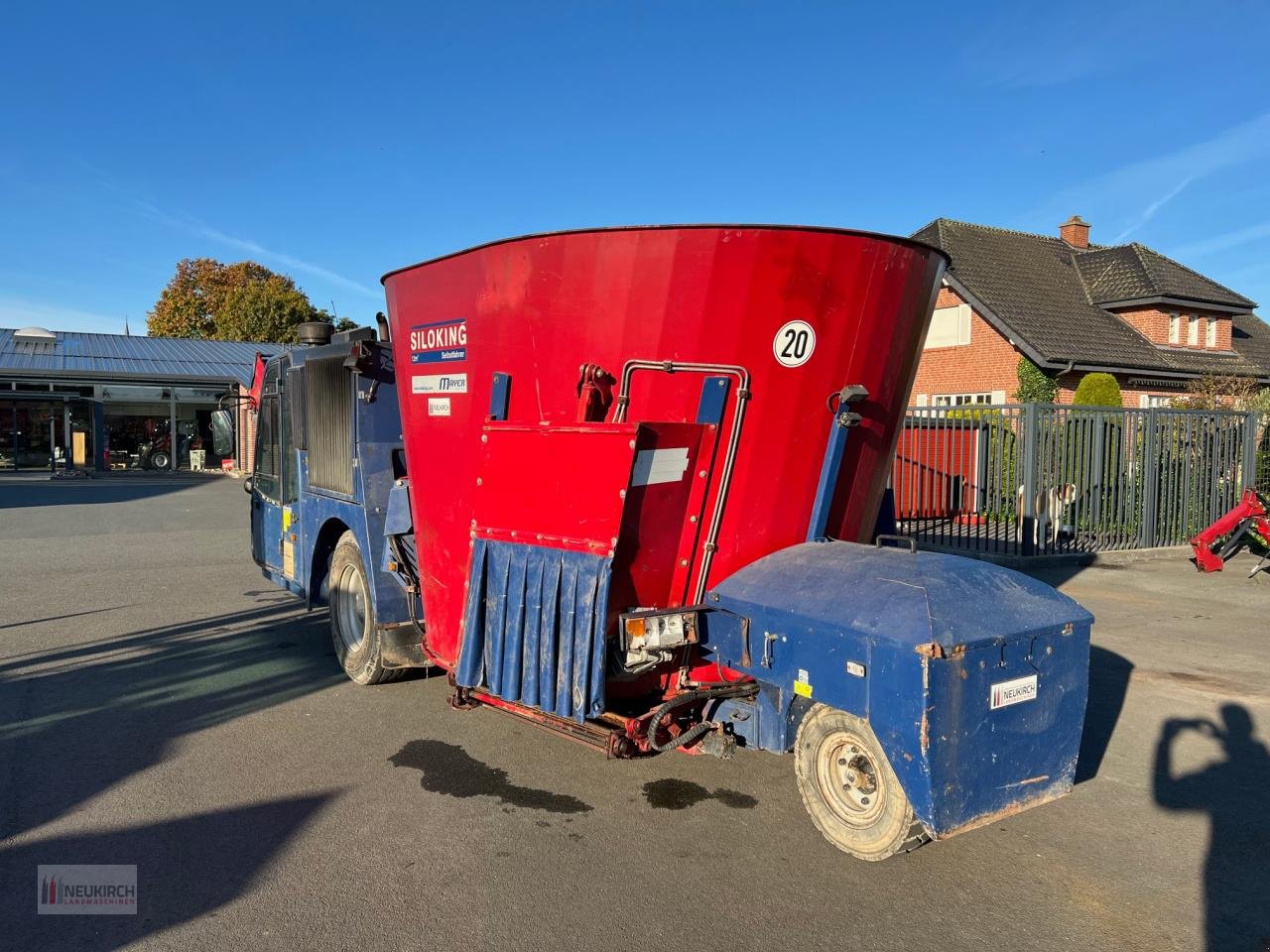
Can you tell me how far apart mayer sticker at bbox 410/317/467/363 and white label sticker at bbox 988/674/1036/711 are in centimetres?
296

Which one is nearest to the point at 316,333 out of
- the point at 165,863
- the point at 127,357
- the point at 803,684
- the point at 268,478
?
the point at 268,478

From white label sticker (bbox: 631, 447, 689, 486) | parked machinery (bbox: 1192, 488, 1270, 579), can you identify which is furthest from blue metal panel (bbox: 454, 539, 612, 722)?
parked machinery (bbox: 1192, 488, 1270, 579)

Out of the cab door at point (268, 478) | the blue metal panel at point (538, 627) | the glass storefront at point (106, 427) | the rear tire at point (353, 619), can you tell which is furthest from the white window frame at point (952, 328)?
the glass storefront at point (106, 427)

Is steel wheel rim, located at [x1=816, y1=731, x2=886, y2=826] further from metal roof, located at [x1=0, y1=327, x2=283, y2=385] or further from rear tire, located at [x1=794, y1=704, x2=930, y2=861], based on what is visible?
metal roof, located at [x1=0, y1=327, x2=283, y2=385]

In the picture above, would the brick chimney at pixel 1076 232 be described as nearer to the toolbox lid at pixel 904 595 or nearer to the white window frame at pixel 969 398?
the white window frame at pixel 969 398

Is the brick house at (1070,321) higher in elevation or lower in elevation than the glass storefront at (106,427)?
higher

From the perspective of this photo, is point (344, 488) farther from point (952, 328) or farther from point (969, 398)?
point (952, 328)

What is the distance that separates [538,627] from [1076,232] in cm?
3019

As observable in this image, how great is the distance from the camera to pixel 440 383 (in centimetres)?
500

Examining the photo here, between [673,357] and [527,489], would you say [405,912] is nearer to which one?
[527,489]

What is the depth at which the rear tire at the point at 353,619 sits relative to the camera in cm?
632

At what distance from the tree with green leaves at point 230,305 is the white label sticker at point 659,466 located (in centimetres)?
4875

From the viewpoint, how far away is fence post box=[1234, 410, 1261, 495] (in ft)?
45.8

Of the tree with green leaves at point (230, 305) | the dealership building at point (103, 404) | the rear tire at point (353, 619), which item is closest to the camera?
the rear tire at point (353, 619)
